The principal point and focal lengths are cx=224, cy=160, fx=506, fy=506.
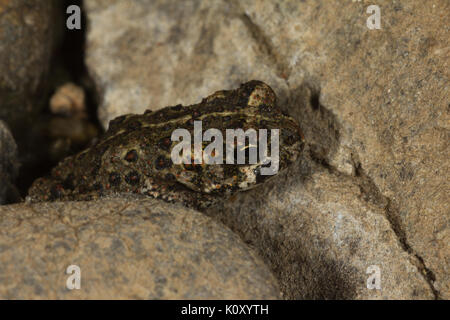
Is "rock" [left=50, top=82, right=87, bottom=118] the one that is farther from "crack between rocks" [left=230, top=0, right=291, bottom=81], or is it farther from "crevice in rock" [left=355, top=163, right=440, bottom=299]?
"crevice in rock" [left=355, top=163, right=440, bottom=299]

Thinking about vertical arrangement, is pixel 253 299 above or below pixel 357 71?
below

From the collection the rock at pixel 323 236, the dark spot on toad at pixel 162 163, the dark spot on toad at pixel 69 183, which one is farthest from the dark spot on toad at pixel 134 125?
the rock at pixel 323 236

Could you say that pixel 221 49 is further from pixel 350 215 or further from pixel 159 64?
pixel 350 215

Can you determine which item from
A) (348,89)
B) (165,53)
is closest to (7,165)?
(165,53)

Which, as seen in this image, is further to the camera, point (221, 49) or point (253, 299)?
point (221, 49)

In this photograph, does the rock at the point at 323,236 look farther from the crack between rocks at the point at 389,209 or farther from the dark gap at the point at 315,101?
the dark gap at the point at 315,101
